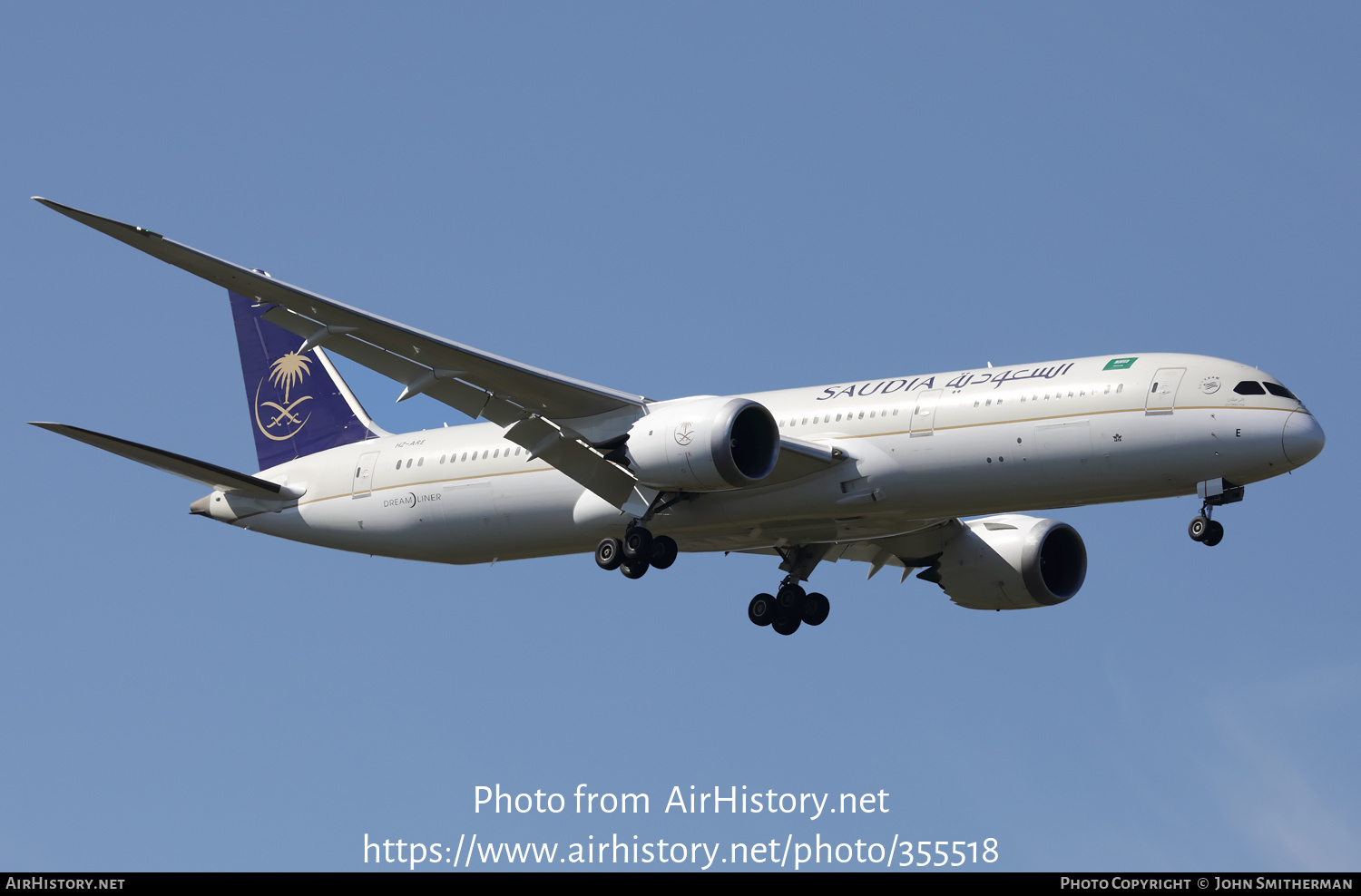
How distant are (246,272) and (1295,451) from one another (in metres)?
18.4

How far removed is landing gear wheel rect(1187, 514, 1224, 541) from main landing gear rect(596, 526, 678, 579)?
32.5ft

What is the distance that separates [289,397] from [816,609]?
46.5 feet

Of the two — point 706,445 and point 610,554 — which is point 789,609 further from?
point 706,445

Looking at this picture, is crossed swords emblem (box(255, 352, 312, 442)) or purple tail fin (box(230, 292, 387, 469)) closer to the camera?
purple tail fin (box(230, 292, 387, 469))

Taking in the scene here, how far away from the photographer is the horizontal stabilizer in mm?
34000

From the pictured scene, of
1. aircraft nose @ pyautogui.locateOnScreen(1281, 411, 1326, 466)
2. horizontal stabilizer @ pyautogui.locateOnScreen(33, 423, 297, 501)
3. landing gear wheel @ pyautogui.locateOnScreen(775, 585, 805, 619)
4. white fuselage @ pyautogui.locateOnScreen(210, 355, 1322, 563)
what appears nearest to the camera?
aircraft nose @ pyautogui.locateOnScreen(1281, 411, 1326, 466)

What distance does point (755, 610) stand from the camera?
126 ft

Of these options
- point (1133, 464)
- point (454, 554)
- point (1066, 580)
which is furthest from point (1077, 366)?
point (454, 554)

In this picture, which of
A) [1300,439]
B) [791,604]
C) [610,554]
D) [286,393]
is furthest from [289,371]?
[1300,439]

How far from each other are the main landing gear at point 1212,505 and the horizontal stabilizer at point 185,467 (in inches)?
793

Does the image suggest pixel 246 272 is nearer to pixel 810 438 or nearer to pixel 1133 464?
pixel 810 438

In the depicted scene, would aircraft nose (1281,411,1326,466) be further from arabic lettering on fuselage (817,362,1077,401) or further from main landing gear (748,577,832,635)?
main landing gear (748,577,832,635)

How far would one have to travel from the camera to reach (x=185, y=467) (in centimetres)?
3756

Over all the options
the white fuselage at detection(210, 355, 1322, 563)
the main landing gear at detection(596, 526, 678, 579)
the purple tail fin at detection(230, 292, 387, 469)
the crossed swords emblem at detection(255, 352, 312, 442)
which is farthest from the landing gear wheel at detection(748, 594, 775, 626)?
the crossed swords emblem at detection(255, 352, 312, 442)
